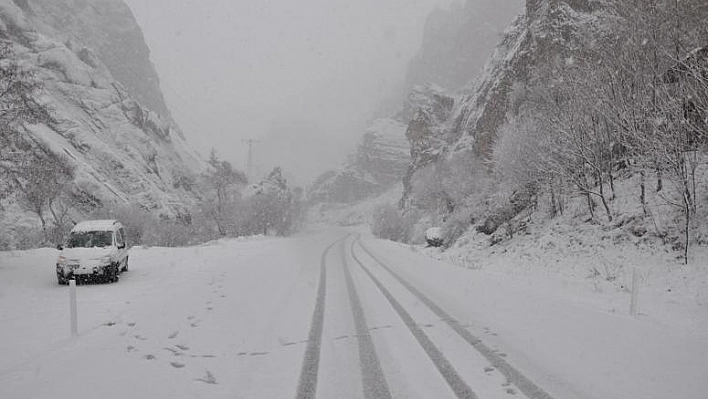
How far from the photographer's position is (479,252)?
97.5 ft

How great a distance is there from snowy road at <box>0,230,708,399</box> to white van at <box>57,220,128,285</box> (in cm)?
75

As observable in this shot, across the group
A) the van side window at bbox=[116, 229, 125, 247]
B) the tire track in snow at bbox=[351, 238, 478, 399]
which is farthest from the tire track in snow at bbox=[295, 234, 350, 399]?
the van side window at bbox=[116, 229, 125, 247]

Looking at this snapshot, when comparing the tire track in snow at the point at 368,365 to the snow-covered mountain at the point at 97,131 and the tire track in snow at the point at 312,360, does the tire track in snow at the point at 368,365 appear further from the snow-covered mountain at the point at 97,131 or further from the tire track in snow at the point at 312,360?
the snow-covered mountain at the point at 97,131

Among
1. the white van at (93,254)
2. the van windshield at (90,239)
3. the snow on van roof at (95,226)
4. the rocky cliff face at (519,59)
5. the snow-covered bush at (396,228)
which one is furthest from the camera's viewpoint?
the snow-covered bush at (396,228)

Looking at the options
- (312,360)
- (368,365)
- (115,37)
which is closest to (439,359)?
(368,365)

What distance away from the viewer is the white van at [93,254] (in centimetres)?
1346

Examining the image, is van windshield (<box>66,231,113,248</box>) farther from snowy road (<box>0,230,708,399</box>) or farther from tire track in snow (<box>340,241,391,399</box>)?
tire track in snow (<box>340,241,391,399</box>)

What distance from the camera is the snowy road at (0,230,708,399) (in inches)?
215

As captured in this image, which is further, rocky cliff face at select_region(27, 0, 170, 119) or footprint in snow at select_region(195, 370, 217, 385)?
rocky cliff face at select_region(27, 0, 170, 119)

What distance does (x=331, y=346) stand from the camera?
7.22 metres

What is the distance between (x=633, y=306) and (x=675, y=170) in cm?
703

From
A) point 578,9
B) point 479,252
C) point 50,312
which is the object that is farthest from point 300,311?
point 578,9

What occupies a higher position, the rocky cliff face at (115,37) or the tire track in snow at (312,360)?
the rocky cliff face at (115,37)

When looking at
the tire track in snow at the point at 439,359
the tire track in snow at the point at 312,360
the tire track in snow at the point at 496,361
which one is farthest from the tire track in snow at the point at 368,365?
the tire track in snow at the point at 496,361
